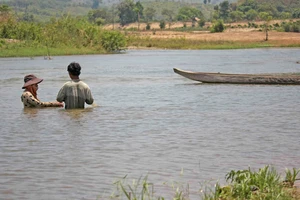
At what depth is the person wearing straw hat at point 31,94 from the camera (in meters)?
Result: 12.8

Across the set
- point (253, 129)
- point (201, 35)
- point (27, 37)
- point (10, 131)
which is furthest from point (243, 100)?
point (201, 35)

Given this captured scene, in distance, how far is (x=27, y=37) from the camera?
2047 inches

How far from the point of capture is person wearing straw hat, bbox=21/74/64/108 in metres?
12.8

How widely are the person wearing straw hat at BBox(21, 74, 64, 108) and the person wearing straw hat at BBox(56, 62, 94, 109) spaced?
Result: 24.8 inches

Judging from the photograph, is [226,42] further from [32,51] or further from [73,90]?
[73,90]

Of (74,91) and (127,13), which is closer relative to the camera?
(74,91)

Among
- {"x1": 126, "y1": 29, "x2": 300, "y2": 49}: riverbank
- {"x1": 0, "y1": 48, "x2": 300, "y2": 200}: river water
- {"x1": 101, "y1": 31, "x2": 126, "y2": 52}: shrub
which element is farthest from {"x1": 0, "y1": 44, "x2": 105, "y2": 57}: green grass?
{"x1": 0, "y1": 48, "x2": 300, "y2": 200}: river water

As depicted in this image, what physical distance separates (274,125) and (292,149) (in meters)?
2.76

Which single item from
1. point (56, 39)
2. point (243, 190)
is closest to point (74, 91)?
point (243, 190)

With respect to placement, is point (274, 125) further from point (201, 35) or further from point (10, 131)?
point (201, 35)

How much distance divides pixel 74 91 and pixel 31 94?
148 centimetres

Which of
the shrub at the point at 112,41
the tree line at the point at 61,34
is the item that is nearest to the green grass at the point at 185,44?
the shrub at the point at 112,41

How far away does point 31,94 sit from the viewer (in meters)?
13.5

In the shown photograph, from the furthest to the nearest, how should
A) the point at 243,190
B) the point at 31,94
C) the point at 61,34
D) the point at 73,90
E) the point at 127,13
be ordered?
the point at 127,13
the point at 61,34
the point at 31,94
the point at 73,90
the point at 243,190
